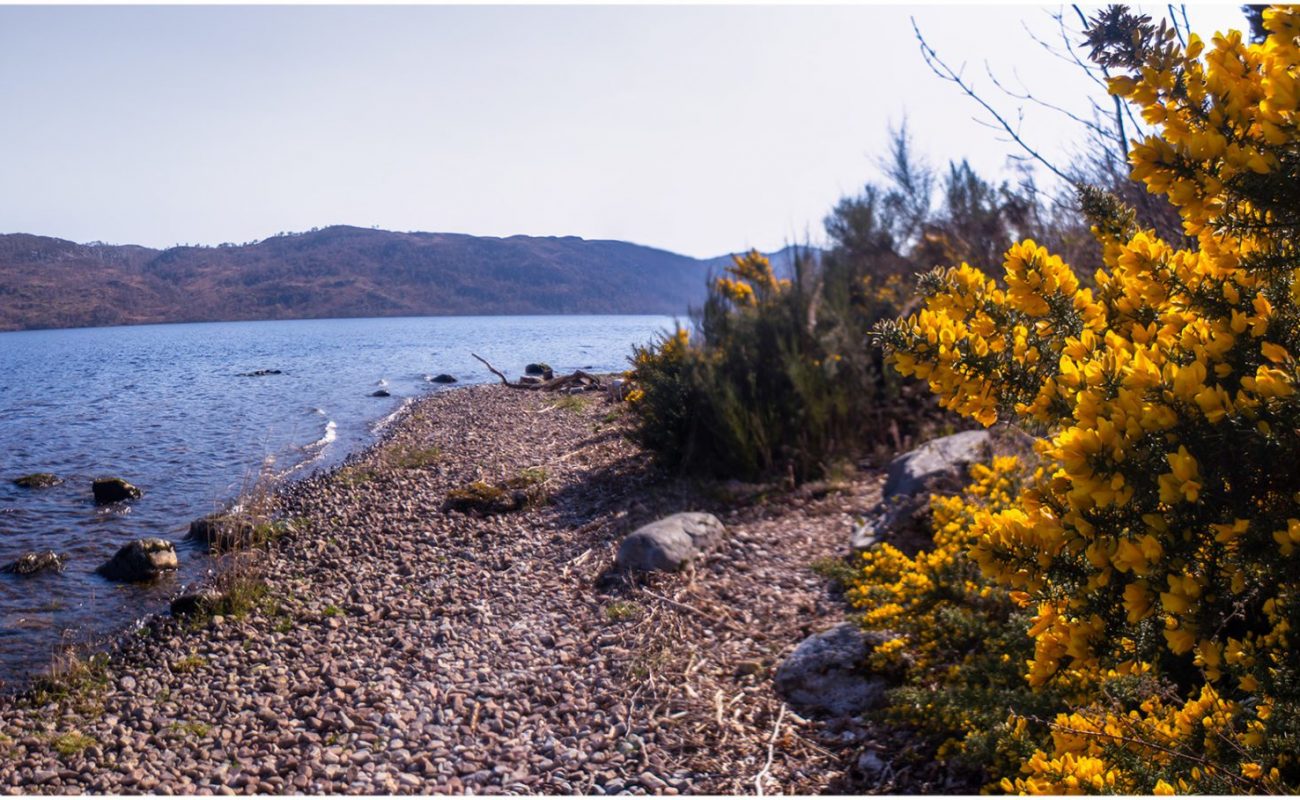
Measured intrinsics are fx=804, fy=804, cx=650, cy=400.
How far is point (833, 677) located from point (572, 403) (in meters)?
13.3

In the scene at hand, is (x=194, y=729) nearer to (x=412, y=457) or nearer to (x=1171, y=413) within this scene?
(x=1171, y=413)

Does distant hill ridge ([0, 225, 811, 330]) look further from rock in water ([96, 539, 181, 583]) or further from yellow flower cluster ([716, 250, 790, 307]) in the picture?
rock in water ([96, 539, 181, 583])

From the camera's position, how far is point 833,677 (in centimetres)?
393

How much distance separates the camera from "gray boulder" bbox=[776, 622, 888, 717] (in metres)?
3.81

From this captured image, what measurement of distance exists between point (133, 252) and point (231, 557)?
349 feet

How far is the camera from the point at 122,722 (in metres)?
4.48

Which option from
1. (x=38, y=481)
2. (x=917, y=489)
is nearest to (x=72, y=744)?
(x=917, y=489)

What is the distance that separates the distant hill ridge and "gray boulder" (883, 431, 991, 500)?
76.3 meters

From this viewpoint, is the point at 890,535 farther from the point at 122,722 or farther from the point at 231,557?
the point at 231,557

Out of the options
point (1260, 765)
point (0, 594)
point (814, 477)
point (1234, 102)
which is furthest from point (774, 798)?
point (0, 594)

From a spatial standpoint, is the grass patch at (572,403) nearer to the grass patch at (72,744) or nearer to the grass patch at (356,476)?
the grass patch at (356,476)

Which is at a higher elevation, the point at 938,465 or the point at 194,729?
the point at 938,465

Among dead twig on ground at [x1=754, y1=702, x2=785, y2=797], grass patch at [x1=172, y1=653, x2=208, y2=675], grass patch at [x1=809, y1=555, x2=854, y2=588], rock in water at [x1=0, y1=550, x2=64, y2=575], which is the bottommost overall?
rock in water at [x1=0, y1=550, x2=64, y2=575]

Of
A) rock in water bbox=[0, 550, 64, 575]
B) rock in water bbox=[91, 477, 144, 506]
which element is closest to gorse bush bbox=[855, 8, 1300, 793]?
rock in water bbox=[0, 550, 64, 575]
